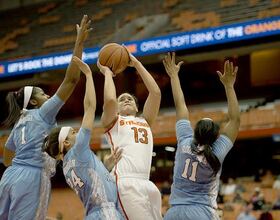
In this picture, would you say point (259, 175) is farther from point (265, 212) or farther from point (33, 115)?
point (33, 115)

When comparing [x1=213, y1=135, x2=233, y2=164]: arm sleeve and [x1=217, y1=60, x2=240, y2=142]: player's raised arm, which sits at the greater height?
[x1=217, y1=60, x2=240, y2=142]: player's raised arm

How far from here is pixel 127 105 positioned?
14.6 feet

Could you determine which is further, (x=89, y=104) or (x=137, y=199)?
(x=137, y=199)

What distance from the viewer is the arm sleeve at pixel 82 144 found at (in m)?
3.57

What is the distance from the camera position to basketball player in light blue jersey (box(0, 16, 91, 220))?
418cm

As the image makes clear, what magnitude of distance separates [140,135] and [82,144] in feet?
2.65

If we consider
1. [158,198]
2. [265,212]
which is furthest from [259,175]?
[158,198]

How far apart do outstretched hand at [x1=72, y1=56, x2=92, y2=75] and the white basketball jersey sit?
53cm

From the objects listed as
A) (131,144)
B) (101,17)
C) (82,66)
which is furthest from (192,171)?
(101,17)

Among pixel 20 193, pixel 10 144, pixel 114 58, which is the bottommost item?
pixel 20 193

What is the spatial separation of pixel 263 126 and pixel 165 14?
4.95 m

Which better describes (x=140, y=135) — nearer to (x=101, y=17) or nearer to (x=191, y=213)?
(x=191, y=213)

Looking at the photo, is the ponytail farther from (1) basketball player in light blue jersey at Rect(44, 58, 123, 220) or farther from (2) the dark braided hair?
(2) the dark braided hair

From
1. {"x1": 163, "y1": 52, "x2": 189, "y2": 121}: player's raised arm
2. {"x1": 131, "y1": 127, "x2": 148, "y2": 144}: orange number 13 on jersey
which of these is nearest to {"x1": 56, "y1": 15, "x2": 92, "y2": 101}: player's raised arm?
{"x1": 131, "y1": 127, "x2": 148, "y2": 144}: orange number 13 on jersey
